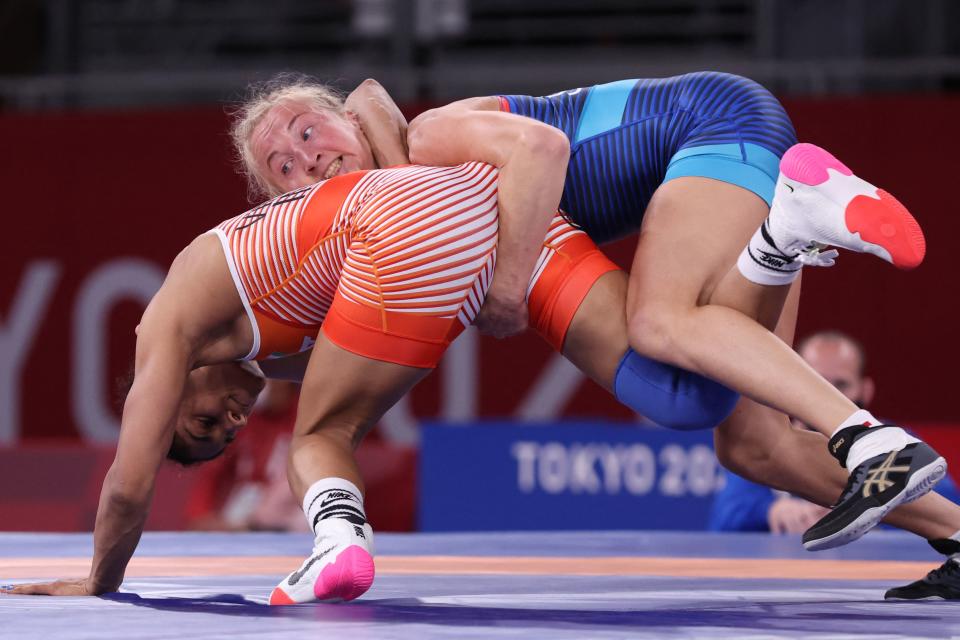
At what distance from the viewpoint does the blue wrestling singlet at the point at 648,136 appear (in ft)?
7.63

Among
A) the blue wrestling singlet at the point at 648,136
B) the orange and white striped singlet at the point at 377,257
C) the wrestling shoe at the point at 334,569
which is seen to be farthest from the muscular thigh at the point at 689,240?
the wrestling shoe at the point at 334,569

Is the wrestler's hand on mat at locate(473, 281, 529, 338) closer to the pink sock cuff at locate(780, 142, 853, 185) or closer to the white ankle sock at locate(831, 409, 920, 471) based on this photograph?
the pink sock cuff at locate(780, 142, 853, 185)

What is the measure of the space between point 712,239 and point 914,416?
3.59 metres

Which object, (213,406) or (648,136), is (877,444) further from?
(213,406)

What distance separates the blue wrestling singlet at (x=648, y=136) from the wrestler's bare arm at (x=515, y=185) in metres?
0.21

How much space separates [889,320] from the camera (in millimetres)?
5523

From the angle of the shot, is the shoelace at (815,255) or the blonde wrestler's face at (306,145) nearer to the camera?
the shoelace at (815,255)

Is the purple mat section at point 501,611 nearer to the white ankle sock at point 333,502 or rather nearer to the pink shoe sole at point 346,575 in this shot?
the pink shoe sole at point 346,575

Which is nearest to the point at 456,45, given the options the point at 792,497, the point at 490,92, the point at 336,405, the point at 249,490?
the point at 490,92

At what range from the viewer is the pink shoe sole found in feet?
6.36

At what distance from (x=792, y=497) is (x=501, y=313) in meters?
1.87

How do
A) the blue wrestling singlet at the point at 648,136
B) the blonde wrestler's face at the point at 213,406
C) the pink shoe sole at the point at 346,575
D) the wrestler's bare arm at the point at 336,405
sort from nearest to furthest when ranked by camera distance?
the pink shoe sole at the point at 346,575 → the wrestler's bare arm at the point at 336,405 → the blue wrestling singlet at the point at 648,136 → the blonde wrestler's face at the point at 213,406

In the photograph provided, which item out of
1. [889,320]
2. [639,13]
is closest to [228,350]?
[889,320]

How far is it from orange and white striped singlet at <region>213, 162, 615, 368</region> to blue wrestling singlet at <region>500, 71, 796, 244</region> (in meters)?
0.28
